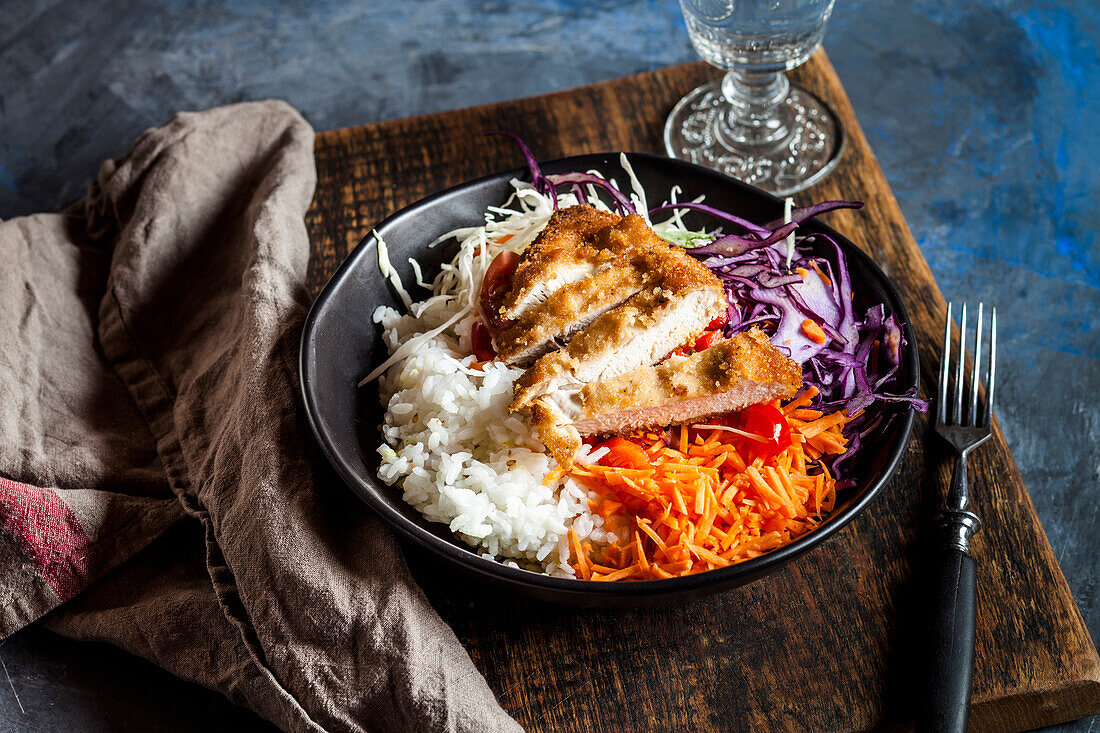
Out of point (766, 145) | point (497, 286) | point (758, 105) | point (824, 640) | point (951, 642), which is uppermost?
point (497, 286)

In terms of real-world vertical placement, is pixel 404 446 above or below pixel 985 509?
above

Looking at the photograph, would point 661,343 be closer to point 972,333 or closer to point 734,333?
point 734,333

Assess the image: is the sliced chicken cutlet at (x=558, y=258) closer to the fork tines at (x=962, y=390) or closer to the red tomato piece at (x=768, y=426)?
the red tomato piece at (x=768, y=426)

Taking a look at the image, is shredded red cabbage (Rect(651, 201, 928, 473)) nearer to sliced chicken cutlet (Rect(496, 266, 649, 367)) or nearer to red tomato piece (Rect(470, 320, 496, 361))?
sliced chicken cutlet (Rect(496, 266, 649, 367))

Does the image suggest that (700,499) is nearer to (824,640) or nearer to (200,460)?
(824,640)

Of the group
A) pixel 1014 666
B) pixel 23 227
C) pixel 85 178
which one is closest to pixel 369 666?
pixel 1014 666

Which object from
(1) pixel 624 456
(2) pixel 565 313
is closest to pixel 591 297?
(2) pixel 565 313
